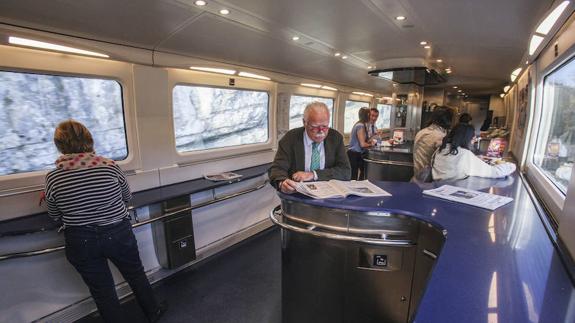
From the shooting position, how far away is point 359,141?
17.7 feet

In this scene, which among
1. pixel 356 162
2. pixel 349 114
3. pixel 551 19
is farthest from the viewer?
pixel 349 114

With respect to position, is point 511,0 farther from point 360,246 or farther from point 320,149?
point 360,246

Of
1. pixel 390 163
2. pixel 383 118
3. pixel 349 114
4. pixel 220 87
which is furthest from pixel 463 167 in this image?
pixel 383 118

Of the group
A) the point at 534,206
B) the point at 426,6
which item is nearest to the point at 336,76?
the point at 426,6

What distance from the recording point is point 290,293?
218cm

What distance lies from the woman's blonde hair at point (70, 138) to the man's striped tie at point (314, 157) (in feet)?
5.73

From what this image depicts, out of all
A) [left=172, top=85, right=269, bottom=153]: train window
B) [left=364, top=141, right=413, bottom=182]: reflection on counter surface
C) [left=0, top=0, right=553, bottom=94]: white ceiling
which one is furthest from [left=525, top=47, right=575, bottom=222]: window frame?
[left=172, top=85, right=269, bottom=153]: train window

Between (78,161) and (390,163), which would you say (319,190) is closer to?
(78,161)

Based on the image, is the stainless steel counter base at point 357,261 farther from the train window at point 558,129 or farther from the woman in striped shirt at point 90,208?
the woman in striped shirt at point 90,208

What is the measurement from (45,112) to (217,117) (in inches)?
72.9

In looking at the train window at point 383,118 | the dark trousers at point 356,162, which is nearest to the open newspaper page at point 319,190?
the dark trousers at point 356,162

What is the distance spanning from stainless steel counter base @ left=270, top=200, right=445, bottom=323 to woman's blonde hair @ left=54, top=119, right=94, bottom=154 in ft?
5.16

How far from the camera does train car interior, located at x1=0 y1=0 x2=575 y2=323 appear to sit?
1416 millimetres

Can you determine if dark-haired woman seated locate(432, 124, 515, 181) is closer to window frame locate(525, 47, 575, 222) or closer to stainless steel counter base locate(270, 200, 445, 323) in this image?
window frame locate(525, 47, 575, 222)
